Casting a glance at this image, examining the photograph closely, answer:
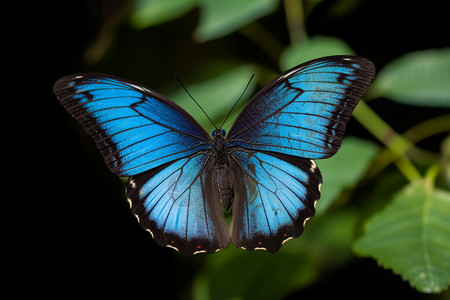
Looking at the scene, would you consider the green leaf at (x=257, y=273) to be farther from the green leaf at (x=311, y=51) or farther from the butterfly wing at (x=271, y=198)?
the green leaf at (x=311, y=51)

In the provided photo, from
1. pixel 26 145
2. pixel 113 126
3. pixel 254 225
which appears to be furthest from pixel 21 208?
pixel 254 225

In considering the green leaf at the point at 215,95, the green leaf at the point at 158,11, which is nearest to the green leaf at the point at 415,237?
the green leaf at the point at 215,95

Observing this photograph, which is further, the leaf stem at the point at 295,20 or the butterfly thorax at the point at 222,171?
the leaf stem at the point at 295,20

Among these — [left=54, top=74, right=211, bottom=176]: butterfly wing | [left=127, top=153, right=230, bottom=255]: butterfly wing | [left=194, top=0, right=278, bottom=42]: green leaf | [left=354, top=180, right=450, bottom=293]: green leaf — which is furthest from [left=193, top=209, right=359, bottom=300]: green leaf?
[left=194, top=0, right=278, bottom=42]: green leaf

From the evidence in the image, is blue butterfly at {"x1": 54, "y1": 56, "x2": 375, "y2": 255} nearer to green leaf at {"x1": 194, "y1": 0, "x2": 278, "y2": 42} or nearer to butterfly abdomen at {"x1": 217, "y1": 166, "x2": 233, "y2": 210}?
butterfly abdomen at {"x1": 217, "y1": 166, "x2": 233, "y2": 210}

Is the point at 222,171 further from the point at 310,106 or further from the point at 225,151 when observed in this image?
the point at 310,106

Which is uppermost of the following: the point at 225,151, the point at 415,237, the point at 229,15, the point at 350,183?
the point at 229,15

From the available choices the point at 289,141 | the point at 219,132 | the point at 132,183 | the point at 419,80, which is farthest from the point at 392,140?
the point at 132,183
